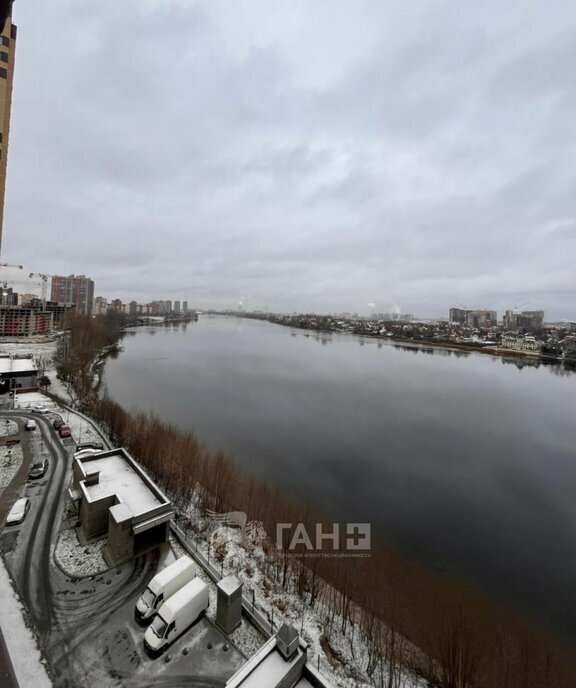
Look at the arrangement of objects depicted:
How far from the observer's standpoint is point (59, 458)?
7.79m

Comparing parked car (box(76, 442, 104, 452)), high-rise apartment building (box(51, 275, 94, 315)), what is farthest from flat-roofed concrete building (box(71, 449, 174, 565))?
high-rise apartment building (box(51, 275, 94, 315))

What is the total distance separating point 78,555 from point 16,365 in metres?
13.1

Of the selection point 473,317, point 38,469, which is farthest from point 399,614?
point 473,317

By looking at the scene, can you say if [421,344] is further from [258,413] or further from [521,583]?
[521,583]

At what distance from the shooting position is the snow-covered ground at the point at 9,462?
6.69m

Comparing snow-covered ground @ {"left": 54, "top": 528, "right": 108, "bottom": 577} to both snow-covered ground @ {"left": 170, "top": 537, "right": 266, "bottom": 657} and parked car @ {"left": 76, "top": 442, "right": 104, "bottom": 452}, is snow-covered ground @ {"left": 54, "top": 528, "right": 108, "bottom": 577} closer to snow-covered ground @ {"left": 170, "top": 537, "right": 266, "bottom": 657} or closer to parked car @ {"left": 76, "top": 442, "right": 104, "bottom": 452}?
snow-covered ground @ {"left": 170, "top": 537, "right": 266, "bottom": 657}

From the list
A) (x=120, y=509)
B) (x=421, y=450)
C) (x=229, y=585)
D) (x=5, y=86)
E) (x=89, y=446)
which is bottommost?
(x=421, y=450)

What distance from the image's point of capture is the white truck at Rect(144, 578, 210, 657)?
3508 mm

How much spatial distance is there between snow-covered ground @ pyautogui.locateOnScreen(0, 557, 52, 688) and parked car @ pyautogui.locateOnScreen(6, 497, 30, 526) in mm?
1417

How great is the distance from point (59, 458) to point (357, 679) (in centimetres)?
775

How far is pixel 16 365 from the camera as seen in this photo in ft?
46.2

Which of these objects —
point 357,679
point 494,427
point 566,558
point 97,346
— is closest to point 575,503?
point 566,558

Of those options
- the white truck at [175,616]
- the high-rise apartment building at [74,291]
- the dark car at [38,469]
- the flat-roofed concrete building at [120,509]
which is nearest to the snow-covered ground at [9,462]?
the dark car at [38,469]

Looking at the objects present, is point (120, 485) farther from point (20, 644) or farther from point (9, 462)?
point (9, 462)
